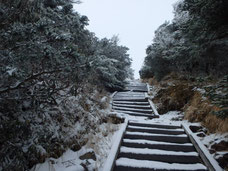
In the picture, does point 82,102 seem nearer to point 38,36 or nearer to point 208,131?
point 38,36

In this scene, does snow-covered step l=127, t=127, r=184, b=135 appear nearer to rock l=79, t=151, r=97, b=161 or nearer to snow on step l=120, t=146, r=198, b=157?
snow on step l=120, t=146, r=198, b=157

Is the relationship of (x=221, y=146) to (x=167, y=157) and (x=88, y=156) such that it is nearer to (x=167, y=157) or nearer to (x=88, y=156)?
(x=167, y=157)

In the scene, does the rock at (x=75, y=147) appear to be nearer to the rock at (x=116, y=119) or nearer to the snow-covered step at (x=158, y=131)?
the snow-covered step at (x=158, y=131)

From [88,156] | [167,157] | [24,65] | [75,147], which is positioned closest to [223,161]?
[167,157]

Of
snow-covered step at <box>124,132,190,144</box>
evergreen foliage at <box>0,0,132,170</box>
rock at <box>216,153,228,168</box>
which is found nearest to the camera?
evergreen foliage at <box>0,0,132,170</box>

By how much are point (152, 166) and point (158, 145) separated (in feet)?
2.37

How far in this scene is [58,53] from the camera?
6.26ft

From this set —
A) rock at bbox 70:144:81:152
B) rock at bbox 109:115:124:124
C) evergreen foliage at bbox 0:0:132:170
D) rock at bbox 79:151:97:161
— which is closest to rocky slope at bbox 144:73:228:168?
rock at bbox 109:115:124:124

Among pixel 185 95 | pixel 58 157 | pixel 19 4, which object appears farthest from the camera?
pixel 185 95

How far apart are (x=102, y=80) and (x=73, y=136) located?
524cm

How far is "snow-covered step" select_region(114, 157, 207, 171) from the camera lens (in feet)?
8.69

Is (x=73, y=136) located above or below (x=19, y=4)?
below

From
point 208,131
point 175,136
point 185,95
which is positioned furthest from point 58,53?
point 185,95

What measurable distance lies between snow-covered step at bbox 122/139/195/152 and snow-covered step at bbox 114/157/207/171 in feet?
1.68
